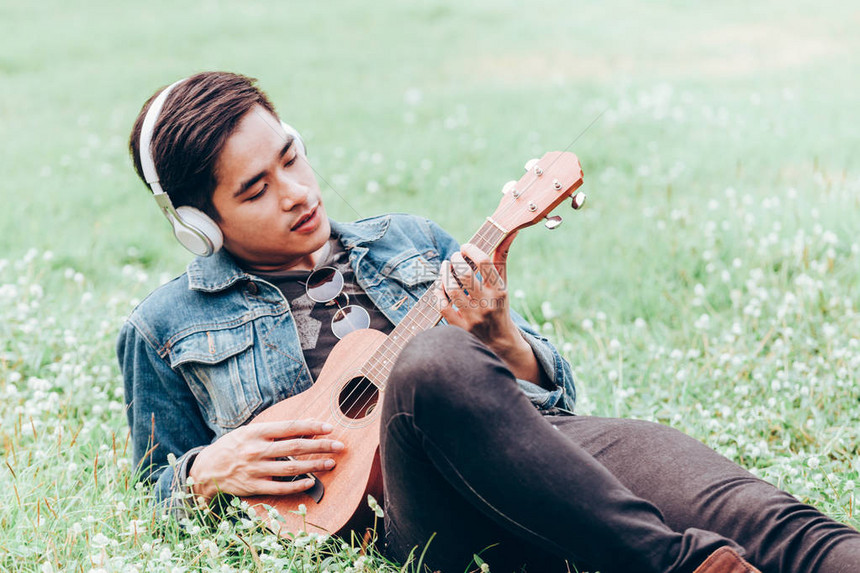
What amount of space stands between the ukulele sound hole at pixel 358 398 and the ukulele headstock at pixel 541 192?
0.67 m

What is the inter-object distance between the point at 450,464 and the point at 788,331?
2408 mm

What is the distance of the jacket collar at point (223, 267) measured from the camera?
281 cm

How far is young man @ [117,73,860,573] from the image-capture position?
6.35 feet

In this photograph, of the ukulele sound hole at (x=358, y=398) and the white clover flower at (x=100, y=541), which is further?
the ukulele sound hole at (x=358, y=398)

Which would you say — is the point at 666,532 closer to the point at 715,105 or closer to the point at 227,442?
the point at 227,442

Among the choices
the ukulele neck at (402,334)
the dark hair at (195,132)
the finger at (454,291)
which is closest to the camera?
the finger at (454,291)

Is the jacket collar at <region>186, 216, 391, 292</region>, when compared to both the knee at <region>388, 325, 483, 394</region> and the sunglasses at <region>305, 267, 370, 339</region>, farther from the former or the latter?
the knee at <region>388, 325, 483, 394</region>

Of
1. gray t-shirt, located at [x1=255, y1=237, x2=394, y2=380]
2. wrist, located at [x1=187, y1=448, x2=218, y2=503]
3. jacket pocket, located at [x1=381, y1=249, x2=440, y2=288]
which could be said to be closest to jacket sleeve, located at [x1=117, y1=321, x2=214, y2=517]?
wrist, located at [x1=187, y1=448, x2=218, y2=503]

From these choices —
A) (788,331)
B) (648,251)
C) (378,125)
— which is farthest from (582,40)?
(788,331)

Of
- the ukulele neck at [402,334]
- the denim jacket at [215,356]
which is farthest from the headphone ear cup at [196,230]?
the ukulele neck at [402,334]

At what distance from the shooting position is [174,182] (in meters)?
2.71

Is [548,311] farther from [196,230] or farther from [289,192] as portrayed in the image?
[196,230]

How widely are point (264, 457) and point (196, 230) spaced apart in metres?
0.82

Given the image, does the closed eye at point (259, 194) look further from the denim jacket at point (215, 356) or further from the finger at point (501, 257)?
the finger at point (501, 257)
